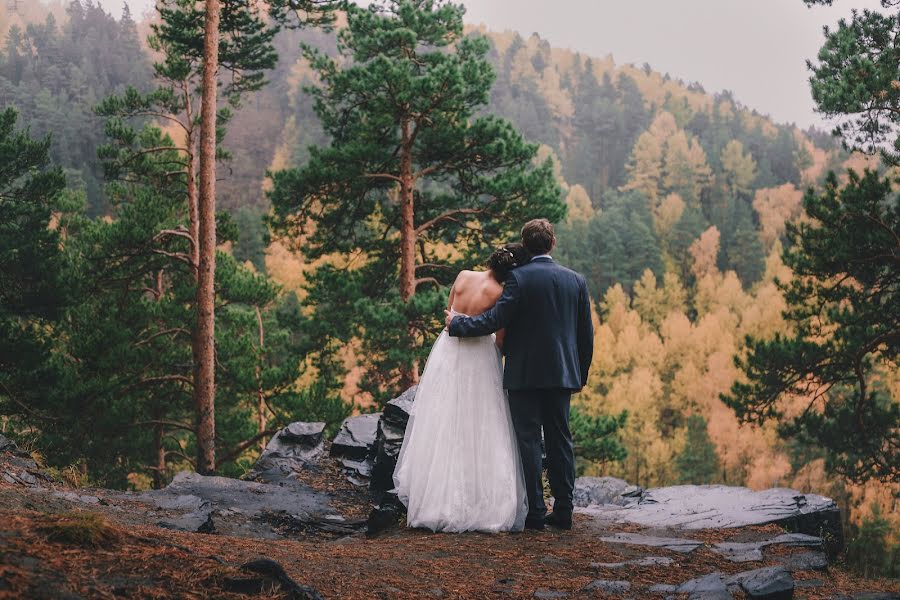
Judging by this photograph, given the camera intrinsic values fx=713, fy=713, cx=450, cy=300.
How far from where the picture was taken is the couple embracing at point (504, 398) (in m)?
5.17

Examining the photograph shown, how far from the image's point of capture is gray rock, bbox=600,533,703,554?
4.88 m

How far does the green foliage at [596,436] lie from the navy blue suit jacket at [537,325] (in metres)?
8.01

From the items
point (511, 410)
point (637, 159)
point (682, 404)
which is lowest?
point (682, 404)

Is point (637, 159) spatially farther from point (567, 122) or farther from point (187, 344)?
point (187, 344)

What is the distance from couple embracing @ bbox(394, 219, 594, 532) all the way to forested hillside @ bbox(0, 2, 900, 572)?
7826mm

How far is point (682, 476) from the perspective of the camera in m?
39.0

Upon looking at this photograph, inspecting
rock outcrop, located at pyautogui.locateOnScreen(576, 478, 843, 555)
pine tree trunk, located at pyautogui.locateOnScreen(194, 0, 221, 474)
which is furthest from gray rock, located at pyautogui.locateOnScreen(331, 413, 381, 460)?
pine tree trunk, located at pyautogui.locateOnScreen(194, 0, 221, 474)

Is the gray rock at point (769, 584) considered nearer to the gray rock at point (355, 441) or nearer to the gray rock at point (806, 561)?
the gray rock at point (806, 561)

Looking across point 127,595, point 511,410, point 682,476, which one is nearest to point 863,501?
point 682,476

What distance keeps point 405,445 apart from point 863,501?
41.6 metres

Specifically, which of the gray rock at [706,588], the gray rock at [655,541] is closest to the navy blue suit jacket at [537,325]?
the gray rock at [655,541]

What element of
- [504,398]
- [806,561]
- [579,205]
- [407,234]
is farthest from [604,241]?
[806,561]

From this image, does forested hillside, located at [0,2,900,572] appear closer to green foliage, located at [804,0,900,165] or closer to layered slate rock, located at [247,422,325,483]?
green foliage, located at [804,0,900,165]

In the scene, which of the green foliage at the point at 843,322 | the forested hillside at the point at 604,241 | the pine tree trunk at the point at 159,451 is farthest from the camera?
the pine tree trunk at the point at 159,451
